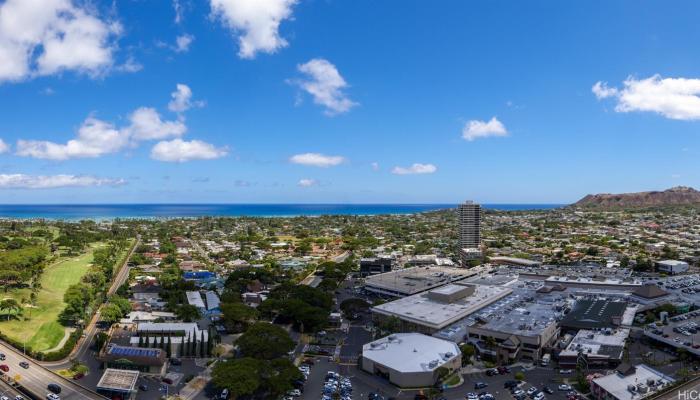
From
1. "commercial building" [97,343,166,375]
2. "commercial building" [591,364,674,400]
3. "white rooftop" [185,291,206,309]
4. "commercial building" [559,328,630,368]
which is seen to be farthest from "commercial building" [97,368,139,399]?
"commercial building" [559,328,630,368]

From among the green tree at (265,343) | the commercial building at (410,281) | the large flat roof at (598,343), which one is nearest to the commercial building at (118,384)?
the green tree at (265,343)

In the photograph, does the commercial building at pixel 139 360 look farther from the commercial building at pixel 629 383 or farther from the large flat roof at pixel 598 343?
the large flat roof at pixel 598 343

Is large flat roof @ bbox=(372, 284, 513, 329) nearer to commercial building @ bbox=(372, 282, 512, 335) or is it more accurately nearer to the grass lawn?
commercial building @ bbox=(372, 282, 512, 335)

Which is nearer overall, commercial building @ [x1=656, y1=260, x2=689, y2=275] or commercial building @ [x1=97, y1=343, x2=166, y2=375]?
commercial building @ [x1=97, y1=343, x2=166, y2=375]

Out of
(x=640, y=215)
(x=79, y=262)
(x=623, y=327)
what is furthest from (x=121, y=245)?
(x=640, y=215)

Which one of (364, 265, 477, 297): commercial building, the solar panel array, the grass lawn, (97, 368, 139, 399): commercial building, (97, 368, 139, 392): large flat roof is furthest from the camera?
(364, 265, 477, 297): commercial building

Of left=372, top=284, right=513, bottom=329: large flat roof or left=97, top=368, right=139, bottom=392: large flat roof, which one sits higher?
left=372, top=284, right=513, bottom=329: large flat roof

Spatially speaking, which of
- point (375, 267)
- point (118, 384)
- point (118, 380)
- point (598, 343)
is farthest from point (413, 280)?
point (118, 384)
